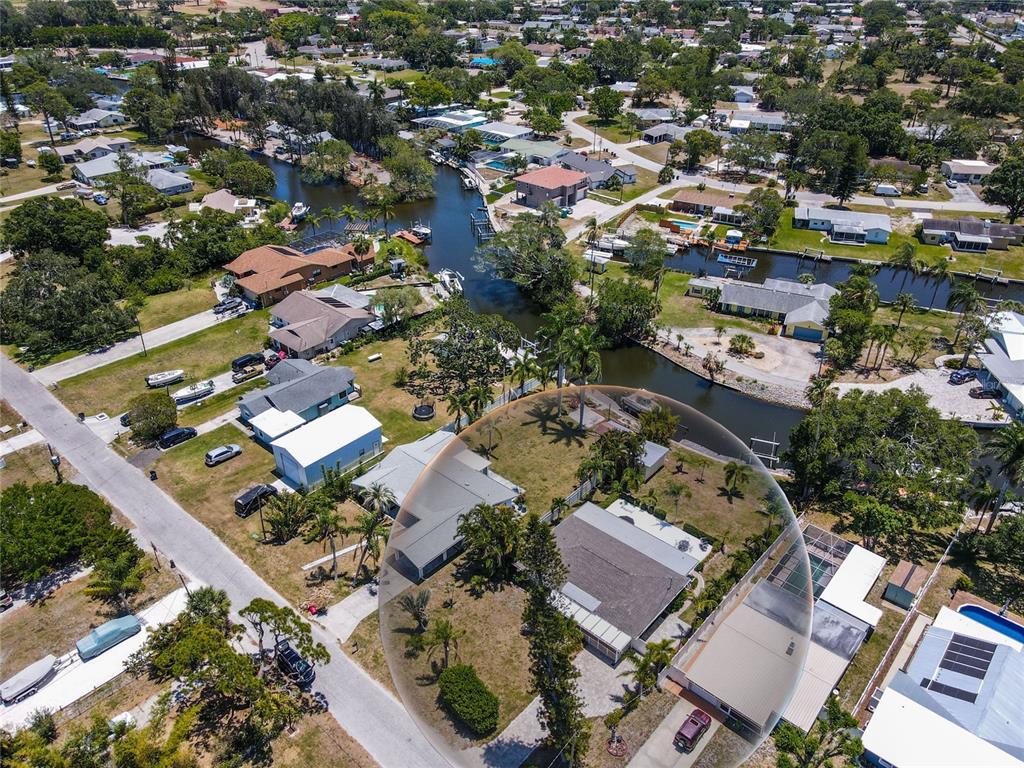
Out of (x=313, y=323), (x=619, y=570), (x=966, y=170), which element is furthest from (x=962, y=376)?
(x=966, y=170)

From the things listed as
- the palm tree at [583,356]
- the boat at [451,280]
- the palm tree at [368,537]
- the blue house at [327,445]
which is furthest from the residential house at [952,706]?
the boat at [451,280]

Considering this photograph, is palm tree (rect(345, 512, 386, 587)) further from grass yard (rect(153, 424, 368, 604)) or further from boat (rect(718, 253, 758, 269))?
boat (rect(718, 253, 758, 269))

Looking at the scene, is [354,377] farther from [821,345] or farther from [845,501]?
[821,345]

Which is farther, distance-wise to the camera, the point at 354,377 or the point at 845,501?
the point at 354,377

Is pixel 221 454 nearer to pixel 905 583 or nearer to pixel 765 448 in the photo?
pixel 765 448

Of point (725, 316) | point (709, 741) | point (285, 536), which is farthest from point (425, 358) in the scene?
point (709, 741)
